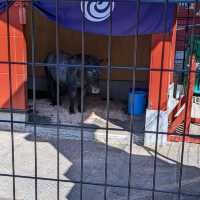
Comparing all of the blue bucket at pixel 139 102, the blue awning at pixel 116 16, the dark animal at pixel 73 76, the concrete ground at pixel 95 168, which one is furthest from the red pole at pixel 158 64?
the dark animal at pixel 73 76

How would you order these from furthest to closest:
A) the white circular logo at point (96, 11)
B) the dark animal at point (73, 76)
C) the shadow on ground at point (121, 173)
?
the dark animal at point (73, 76) → the white circular logo at point (96, 11) → the shadow on ground at point (121, 173)

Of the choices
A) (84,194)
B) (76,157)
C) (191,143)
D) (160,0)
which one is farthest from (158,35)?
(84,194)

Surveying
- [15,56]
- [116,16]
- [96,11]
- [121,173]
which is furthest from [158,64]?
[15,56]

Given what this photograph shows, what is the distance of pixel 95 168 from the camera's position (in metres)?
5.13

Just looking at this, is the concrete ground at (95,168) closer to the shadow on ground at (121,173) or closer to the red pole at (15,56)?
the shadow on ground at (121,173)

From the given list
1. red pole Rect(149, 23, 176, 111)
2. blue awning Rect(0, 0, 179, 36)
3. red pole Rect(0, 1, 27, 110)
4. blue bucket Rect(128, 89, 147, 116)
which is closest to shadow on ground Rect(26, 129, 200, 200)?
red pole Rect(149, 23, 176, 111)

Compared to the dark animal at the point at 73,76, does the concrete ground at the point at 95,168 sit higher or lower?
lower

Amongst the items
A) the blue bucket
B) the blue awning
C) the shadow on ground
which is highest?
the blue awning

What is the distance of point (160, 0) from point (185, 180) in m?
2.07

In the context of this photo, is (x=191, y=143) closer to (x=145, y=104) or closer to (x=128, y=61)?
(x=145, y=104)

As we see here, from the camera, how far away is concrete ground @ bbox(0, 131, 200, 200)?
4.49 meters

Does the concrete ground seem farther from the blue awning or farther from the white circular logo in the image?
the white circular logo

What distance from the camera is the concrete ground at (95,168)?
4.49 metres

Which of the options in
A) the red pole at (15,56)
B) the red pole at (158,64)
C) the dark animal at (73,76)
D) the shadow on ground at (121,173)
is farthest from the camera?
the dark animal at (73,76)
